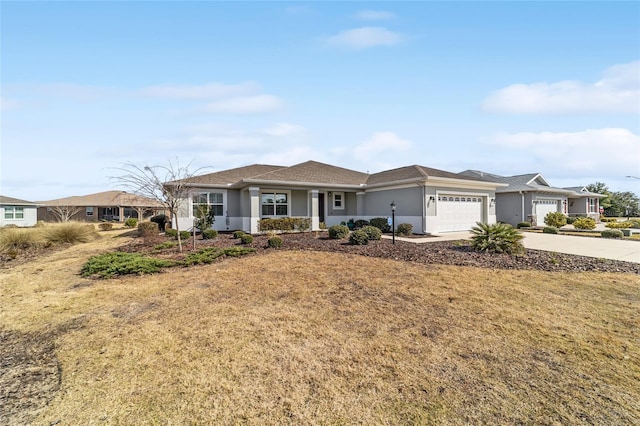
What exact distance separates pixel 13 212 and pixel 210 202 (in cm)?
2834

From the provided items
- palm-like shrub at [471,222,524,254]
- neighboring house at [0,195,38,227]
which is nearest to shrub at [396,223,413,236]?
palm-like shrub at [471,222,524,254]

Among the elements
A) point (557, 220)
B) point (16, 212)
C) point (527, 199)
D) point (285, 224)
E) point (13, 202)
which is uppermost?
point (13, 202)

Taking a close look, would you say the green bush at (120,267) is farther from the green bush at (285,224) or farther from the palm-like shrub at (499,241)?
the palm-like shrub at (499,241)

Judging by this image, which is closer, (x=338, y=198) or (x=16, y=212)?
(x=338, y=198)

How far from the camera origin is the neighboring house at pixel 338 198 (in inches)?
682

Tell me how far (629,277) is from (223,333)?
9894mm

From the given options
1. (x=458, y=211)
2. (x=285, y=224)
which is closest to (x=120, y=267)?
(x=285, y=224)

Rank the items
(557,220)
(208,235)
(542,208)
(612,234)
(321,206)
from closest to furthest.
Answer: (208,235)
(612,234)
(321,206)
(557,220)
(542,208)

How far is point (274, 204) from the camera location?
18828 mm

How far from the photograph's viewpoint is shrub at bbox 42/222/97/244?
15.3 metres

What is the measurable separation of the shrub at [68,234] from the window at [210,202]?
5.84 m

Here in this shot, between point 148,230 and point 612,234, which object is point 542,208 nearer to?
point 612,234

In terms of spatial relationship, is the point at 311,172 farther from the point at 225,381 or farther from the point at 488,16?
the point at 225,381

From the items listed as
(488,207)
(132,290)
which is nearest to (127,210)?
(132,290)
